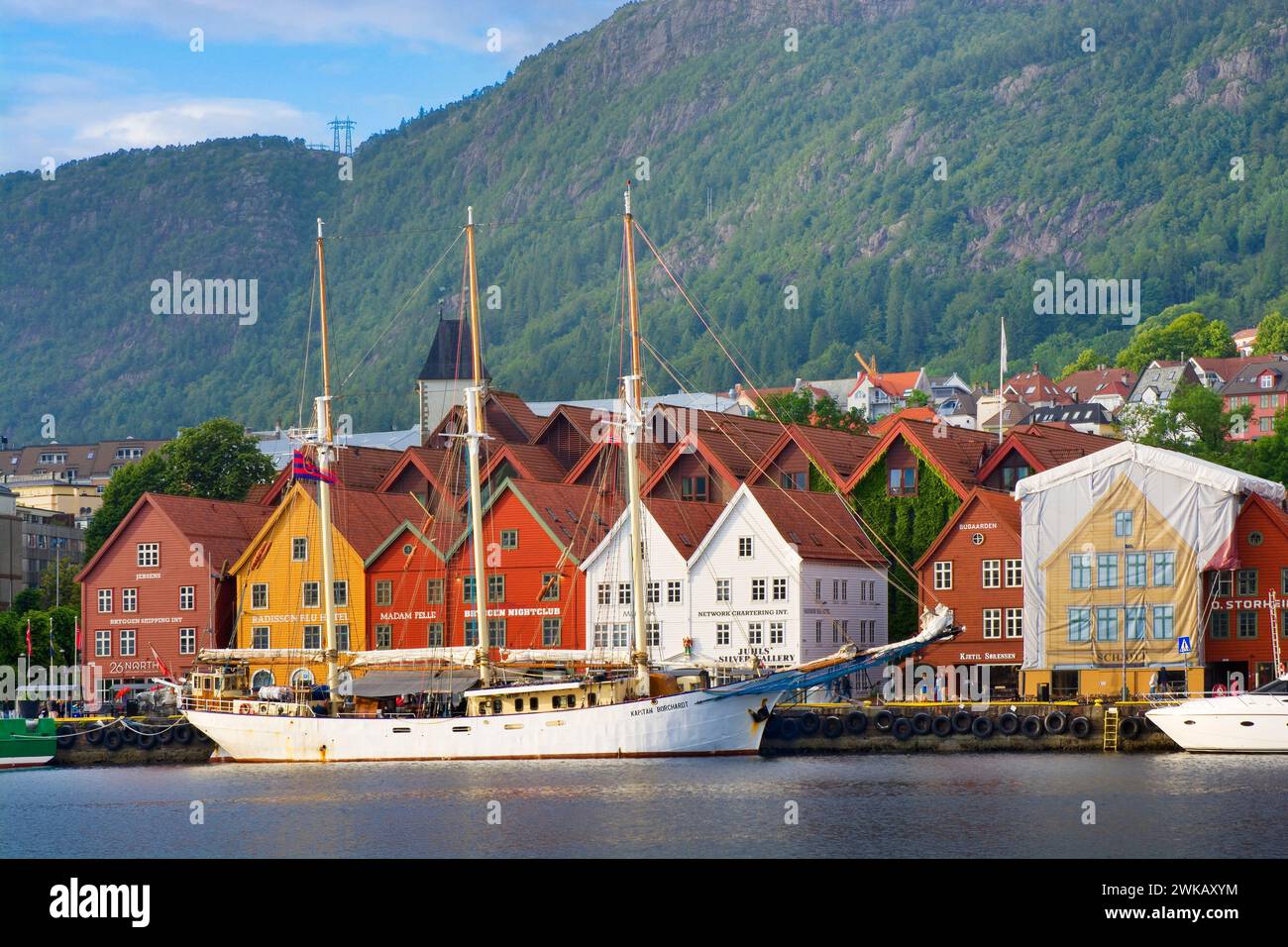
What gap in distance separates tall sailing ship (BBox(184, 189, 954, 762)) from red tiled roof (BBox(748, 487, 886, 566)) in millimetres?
9111

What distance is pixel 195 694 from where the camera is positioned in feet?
286

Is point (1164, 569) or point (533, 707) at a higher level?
point (1164, 569)

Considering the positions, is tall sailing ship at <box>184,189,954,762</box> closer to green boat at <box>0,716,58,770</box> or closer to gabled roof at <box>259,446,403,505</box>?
green boat at <box>0,716,58,770</box>

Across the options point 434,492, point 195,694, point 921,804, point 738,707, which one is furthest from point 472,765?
point 434,492

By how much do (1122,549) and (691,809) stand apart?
3577 centimetres

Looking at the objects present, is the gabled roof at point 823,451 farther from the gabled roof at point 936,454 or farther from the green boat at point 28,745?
the green boat at point 28,745

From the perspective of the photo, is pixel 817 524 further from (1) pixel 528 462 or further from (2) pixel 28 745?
(2) pixel 28 745

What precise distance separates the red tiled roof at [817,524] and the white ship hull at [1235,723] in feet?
79.4

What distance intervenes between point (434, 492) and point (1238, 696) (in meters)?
49.2

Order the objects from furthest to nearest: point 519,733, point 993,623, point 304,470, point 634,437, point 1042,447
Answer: point 1042,447 → point 993,623 → point 304,470 → point 634,437 → point 519,733

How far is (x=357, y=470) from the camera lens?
118 m

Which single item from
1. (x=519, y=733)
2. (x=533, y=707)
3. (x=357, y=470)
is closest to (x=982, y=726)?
(x=533, y=707)

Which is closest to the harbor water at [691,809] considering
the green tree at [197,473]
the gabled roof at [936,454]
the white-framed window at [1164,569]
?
the white-framed window at [1164,569]

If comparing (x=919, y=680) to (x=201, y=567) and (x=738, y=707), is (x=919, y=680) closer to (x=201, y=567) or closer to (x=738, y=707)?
(x=738, y=707)
